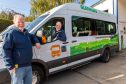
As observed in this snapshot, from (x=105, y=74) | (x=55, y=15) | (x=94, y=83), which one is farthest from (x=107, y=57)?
(x=55, y=15)

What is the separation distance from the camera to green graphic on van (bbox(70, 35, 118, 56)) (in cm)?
626

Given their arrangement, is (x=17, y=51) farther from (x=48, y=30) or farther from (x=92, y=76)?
(x=92, y=76)

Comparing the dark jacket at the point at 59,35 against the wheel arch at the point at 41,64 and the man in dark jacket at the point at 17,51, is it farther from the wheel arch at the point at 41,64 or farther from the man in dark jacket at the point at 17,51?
the man in dark jacket at the point at 17,51

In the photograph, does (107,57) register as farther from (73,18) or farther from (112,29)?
(73,18)

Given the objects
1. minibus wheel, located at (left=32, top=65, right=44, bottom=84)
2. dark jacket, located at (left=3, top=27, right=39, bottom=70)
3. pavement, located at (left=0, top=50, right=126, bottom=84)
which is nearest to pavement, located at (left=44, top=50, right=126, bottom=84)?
pavement, located at (left=0, top=50, right=126, bottom=84)

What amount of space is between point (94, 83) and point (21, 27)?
3.20 meters

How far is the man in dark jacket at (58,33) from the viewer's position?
5.39m

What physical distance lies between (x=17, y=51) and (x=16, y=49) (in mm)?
43

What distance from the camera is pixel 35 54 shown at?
486cm

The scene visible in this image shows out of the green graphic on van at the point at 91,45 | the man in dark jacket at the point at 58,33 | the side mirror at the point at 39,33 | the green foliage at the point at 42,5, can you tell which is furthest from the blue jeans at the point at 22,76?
the green foliage at the point at 42,5

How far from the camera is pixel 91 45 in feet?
23.8

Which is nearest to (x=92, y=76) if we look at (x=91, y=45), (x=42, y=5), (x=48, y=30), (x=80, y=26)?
(x=91, y=45)

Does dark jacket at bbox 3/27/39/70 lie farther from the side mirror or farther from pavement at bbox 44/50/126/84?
pavement at bbox 44/50/126/84

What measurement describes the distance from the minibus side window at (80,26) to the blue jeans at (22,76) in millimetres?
2878
